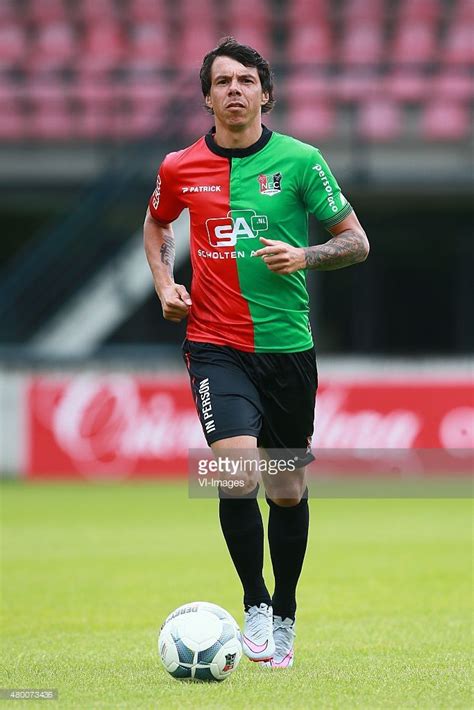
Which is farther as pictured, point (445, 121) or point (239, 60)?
point (445, 121)

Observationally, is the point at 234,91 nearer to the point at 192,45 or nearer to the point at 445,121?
the point at 445,121

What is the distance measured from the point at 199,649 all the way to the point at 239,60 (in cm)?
221

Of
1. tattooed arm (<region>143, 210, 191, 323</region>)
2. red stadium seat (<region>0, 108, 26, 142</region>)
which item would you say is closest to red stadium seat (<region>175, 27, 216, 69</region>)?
red stadium seat (<region>0, 108, 26, 142</region>)

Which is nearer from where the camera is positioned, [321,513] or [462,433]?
[321,513]

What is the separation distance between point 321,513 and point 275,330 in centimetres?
774

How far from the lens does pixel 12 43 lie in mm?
19750

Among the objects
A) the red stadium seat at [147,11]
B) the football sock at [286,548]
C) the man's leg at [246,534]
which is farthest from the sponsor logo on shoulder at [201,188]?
the red stadium seat at [147,11]

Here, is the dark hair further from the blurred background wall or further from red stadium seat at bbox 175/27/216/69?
red stadium seat at bbox 175/27/216/69

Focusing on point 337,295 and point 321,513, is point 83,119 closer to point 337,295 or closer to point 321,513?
point 337,295

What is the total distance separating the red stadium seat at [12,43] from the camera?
19.6m

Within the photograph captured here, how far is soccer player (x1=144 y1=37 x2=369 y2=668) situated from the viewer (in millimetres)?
4980

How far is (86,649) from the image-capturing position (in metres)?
5.51

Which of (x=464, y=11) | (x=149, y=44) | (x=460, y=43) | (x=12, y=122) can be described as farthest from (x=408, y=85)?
(x=12, y=122)

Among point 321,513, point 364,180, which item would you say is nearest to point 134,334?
A: point 364,180
